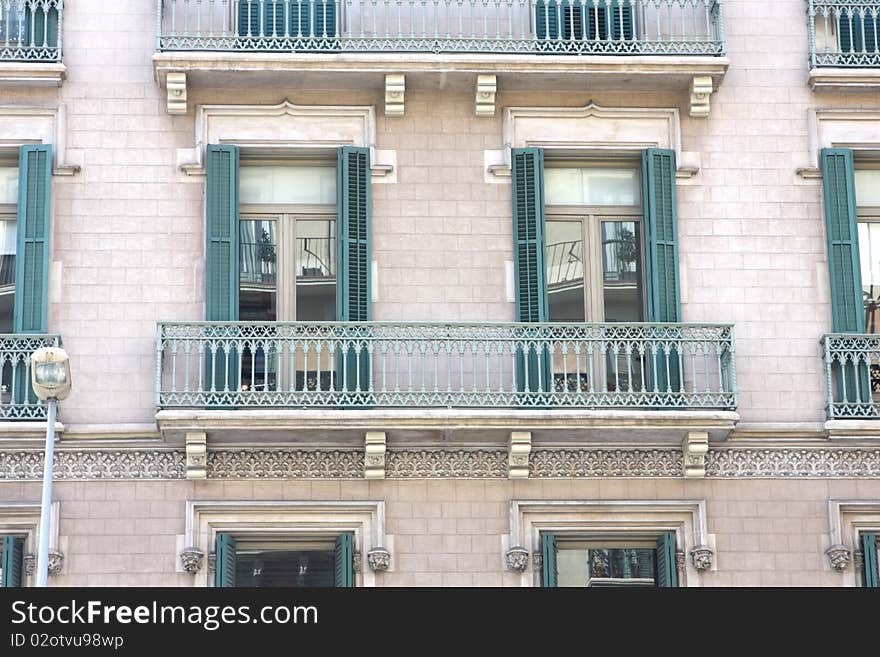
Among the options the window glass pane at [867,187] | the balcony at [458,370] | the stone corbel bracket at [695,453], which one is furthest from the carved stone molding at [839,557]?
the window glass pane at [867,187]

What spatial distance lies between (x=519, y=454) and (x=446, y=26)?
16.0 ft

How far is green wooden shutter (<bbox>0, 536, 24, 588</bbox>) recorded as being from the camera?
20094mm

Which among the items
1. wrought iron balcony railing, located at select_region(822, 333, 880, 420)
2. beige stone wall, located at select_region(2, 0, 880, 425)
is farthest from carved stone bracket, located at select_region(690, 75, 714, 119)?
wrought iron balcony railing, located at select_region(822, 333, 880, 420)

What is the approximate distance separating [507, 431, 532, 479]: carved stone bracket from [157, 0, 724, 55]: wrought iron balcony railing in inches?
168

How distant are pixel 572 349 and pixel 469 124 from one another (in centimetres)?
273

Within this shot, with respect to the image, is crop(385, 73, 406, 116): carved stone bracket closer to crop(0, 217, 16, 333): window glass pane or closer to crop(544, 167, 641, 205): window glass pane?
crop(544, 167, 641, 205): window glass pane

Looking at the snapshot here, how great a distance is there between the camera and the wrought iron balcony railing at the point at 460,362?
2061cm

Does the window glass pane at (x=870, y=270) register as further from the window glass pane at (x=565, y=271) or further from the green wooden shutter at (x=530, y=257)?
the green wooden shutter at (x=530, y=257)

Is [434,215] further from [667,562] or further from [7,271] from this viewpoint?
[7,271]

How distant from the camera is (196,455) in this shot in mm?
20391

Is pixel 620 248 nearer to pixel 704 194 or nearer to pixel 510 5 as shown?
pixel 704 194

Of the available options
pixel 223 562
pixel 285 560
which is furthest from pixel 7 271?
pixel 285 560

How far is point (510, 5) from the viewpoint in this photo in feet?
73.4

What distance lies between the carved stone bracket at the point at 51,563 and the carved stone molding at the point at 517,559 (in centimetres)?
440
